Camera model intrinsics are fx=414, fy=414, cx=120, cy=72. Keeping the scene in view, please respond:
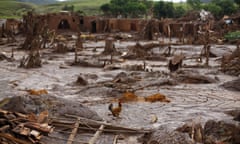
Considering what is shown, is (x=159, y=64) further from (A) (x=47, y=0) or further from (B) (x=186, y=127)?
(A) (x=47, y=0)

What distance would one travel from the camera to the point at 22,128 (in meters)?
6.44

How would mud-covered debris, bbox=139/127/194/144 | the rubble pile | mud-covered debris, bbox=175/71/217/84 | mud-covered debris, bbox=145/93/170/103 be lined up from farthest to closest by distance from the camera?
the rubble pile, mud-covered debris, bbox=175/71/217/84, mud-covered debris, bbox=145/93/170/103, mud-covered debris, bbox=139/127/194/144

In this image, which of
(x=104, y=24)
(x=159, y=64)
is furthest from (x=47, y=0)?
(x=159, y=64)

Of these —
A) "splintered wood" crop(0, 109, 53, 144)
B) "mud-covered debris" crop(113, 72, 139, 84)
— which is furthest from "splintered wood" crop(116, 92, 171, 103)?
"splintered wood" crop(0, 109, 53, 144)

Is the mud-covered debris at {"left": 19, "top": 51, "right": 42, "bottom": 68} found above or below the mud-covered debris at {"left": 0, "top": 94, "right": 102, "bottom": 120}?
below

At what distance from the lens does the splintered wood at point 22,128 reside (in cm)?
618

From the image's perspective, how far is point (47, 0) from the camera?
615 feet

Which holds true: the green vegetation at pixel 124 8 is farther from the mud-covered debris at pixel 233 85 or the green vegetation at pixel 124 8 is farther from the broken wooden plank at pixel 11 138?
the broken wooden plank at pixel 11 138

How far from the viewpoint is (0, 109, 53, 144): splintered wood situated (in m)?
6.18

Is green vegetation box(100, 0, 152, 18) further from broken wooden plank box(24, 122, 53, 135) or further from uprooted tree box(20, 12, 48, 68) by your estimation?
broken wooden plank box(24, 122, 53, 135)

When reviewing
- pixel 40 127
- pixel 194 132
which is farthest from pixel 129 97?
pixel 40 127

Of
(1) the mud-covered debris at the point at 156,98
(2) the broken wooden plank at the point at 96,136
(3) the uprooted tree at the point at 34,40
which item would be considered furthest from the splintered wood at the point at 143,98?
(3) the uprooted tree at the point at 34,40

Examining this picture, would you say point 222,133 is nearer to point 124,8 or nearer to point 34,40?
point 34,40

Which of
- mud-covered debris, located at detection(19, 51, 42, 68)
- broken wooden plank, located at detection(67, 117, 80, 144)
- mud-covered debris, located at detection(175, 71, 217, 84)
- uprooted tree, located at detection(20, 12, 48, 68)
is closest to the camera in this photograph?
broken wooden plank, located at detection(67, 117, 80, 144)
